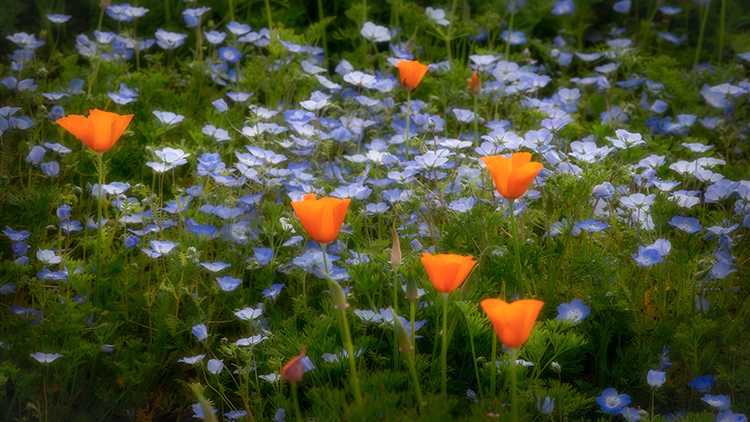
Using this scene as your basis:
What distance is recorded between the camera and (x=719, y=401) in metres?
1.49

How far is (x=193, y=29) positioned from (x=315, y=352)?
258 centimetres

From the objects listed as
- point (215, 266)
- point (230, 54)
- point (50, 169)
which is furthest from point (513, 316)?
point (230, 54)

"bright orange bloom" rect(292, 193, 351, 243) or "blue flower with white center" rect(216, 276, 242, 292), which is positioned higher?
"bright orange bloom" rect(292, 193, 351, 243)

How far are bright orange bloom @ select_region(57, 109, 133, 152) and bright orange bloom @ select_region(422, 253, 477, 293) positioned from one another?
0.90 m

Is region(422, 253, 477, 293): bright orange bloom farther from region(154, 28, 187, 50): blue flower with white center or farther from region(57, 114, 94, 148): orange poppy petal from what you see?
region(154, 28, 187, 50): blue flower with white center

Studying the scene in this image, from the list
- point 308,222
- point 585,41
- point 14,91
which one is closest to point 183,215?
point 308,222

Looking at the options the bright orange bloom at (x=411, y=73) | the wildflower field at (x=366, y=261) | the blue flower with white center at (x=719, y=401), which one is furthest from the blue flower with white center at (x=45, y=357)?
the blue flower with white center at (x=719, y=401)

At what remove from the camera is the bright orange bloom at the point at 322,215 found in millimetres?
1260

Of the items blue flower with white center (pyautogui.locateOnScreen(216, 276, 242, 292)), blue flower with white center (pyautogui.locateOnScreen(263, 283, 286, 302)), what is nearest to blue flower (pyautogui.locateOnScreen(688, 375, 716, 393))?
blue flower with white center (pyautogui.locateOnScreen(263, 283, 286, 302))

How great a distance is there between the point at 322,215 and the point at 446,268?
0.28 metres

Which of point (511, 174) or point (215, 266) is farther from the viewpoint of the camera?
point (215, 266)

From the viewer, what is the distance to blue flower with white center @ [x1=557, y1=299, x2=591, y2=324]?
5.40 feet

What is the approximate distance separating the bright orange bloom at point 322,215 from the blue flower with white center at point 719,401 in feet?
3.32

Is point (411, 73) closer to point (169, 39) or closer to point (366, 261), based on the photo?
point (366, 261)
